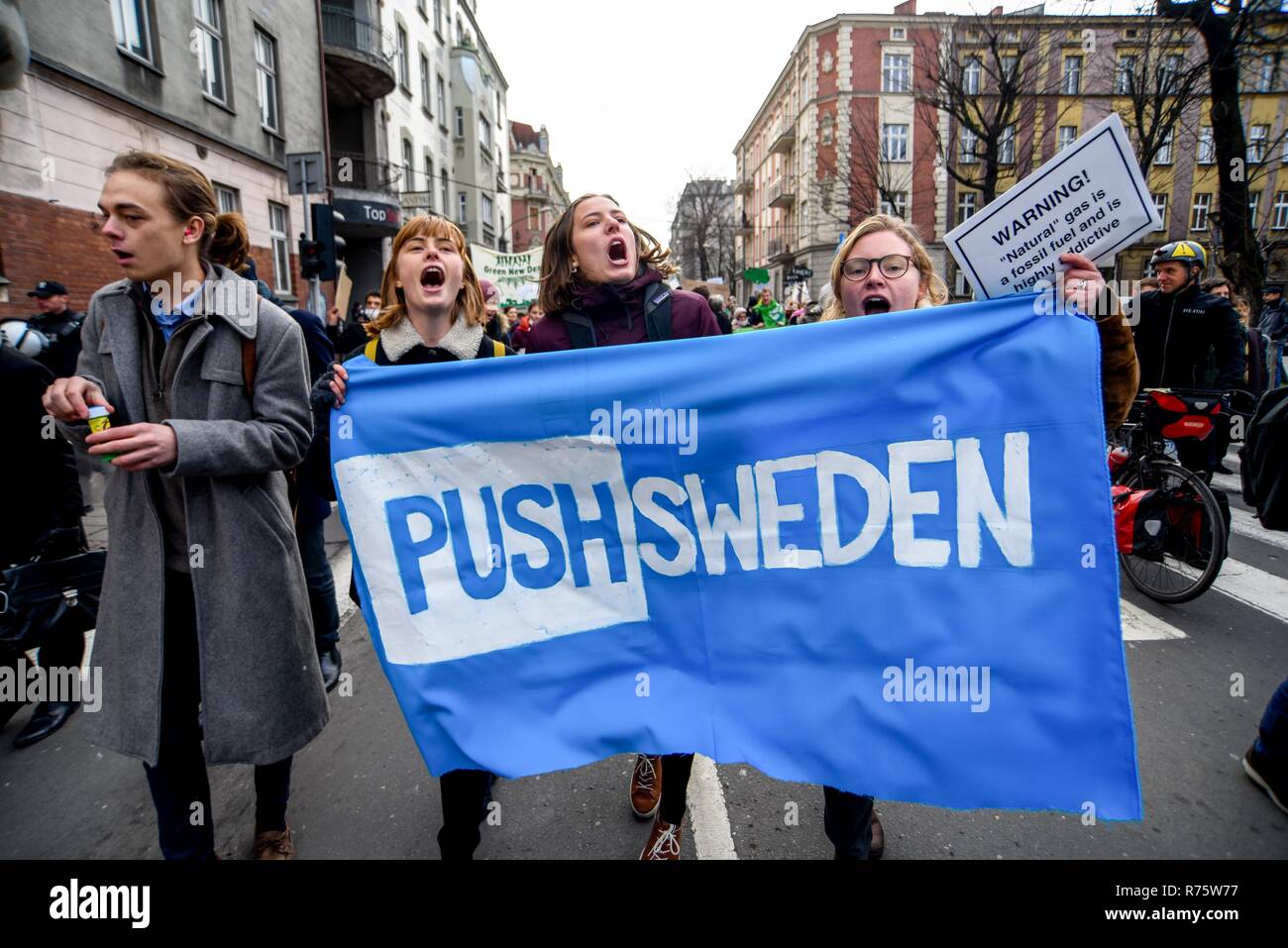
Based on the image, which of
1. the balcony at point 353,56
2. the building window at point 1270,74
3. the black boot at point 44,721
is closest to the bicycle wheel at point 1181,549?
the black boot at point 44,721

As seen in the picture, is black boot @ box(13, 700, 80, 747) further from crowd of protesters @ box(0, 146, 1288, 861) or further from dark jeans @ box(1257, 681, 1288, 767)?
dark jeans @ box(1257, 681, 1288, 767)

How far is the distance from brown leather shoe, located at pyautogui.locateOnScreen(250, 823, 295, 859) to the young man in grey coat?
0.30 m

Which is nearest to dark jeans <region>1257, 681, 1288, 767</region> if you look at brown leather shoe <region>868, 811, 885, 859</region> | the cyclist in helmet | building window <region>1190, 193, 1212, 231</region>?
brown leather shoe <region>868, 811, 885, 859</region>

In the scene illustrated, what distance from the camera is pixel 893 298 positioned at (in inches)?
89.4

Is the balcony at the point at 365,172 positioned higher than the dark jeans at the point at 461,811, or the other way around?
the balcony at the point at 365,172

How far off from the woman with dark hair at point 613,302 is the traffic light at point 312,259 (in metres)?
9.45

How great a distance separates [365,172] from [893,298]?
25924 mm

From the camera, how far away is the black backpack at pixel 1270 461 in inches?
100

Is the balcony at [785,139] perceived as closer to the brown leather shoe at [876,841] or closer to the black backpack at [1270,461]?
the black backpack at [1270,461]

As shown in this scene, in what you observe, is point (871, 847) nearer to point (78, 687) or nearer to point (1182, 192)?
point (78, 687)

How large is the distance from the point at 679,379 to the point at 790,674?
0.90 meters

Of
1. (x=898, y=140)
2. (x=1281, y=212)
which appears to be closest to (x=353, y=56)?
(x=898, y=140)

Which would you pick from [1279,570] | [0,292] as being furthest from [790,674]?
Answer: [0,292]

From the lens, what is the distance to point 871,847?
2455mm
